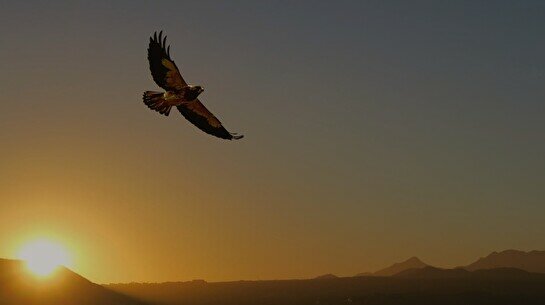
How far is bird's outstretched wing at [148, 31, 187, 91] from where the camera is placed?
776 inches

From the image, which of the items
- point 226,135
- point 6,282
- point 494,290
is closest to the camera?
point 226,135

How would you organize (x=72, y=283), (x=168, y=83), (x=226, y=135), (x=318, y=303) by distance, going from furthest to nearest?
(x=318, y=303), (x=72, y=283), (x=226, y=135), (x=168, y=83)

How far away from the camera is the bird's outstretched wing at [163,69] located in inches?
776

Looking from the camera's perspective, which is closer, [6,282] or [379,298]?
[6,282]

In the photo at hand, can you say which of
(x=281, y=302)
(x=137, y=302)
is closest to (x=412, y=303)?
(x=281, y=302)

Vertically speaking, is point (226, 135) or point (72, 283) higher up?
point (72, 283)

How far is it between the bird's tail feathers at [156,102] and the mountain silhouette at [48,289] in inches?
4788

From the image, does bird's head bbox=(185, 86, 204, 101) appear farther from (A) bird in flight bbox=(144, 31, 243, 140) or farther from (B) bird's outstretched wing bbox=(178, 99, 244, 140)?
(B) bird's outstretched wing bbox=(178, 99, 244, 140)

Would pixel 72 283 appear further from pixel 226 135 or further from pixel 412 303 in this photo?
pixel 226 135

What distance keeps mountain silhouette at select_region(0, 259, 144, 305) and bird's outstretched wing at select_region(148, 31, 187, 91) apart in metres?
122

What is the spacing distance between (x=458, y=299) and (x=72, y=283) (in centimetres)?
8887

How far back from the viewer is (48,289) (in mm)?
143500

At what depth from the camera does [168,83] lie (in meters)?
19.8

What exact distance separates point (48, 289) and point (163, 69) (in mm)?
134892
